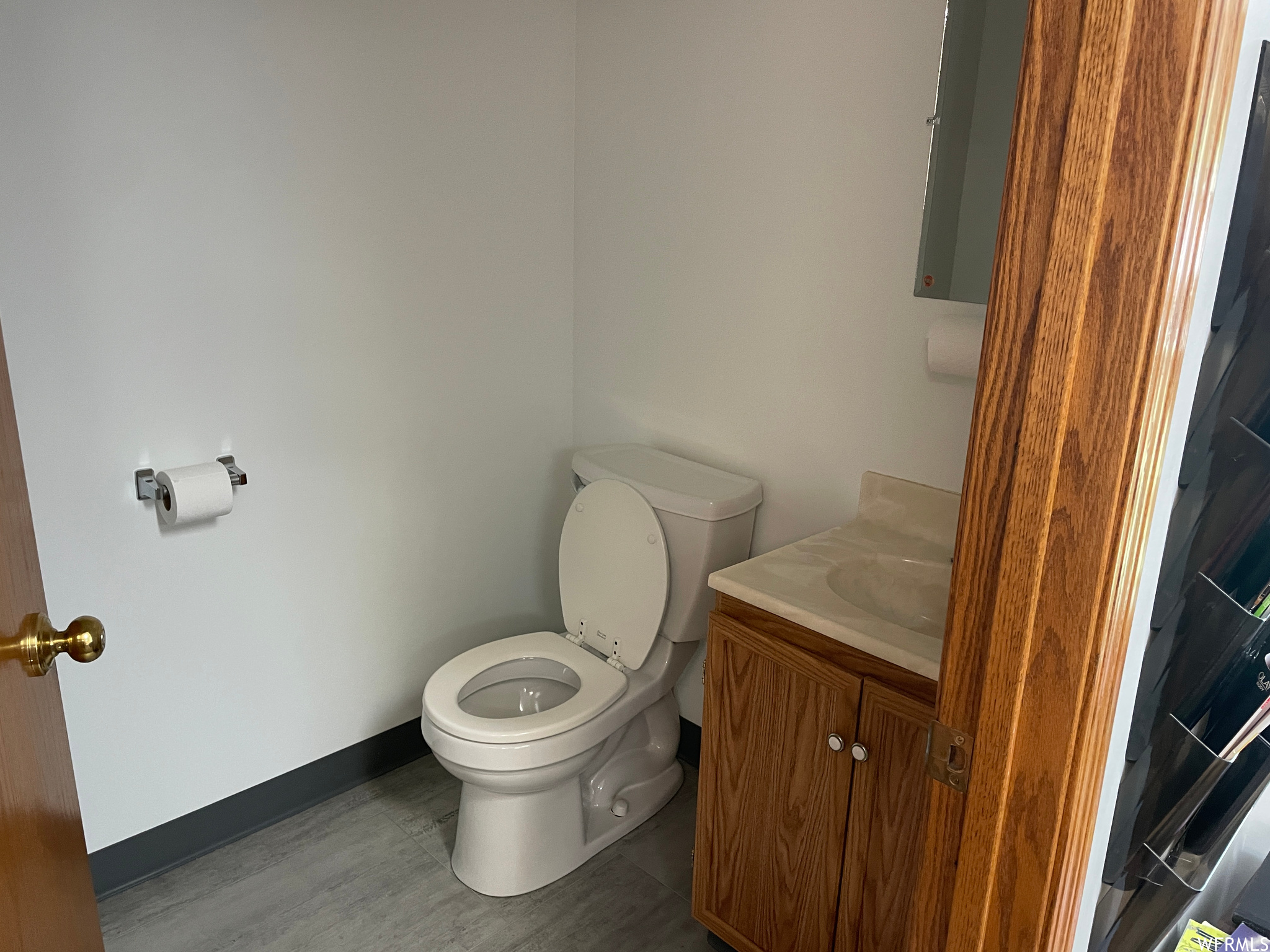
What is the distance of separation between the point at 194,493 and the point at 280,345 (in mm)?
370

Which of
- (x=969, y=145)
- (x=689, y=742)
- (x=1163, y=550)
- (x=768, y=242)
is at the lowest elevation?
(x=689, y=742)

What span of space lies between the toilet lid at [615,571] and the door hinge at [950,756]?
1185mm

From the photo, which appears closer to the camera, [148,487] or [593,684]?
[148,487]

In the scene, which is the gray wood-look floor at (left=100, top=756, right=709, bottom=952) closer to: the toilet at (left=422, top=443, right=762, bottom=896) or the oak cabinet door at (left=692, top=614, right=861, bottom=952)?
the toilet at (left=422, top=443, right=762, bottom=896)

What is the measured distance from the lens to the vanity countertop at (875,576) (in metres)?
1.33

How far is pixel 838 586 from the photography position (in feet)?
5.13

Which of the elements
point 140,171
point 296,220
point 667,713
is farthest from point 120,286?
point 667,713

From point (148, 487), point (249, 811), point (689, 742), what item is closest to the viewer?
point (148, 487)

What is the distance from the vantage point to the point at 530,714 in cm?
197

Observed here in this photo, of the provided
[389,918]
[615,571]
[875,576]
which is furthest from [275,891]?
[875,576]

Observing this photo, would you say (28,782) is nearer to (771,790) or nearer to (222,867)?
(771,790)

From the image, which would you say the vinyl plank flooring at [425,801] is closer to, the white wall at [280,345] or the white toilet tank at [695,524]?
the white wall at [280,345]

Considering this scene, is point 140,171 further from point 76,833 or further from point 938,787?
point 938,787

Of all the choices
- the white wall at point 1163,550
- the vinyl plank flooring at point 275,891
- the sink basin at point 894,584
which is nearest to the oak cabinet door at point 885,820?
the sink basin at point 894,584
